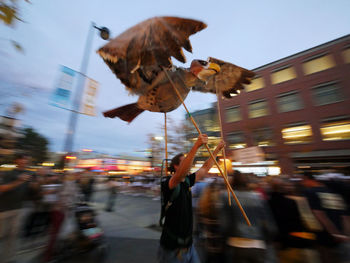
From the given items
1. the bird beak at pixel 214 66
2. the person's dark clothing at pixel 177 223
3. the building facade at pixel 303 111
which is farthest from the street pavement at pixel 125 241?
the building facade at pixel 303 111

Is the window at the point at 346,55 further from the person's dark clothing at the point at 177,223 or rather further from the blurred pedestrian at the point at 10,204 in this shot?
the blurred pedestrian at the point at 10,204

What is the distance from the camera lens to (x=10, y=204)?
3260mm

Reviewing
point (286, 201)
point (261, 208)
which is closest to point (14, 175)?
point (261, 208)

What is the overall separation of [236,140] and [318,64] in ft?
37.5

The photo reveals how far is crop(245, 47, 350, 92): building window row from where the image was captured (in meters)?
16.8

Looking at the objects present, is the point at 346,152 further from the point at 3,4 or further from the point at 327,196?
the point at 3,4

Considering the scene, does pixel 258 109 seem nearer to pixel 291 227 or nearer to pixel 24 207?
pixel 291 227

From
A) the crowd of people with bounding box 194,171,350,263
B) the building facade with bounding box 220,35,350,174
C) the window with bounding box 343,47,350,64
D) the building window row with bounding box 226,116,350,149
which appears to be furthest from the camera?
the window with bounding box 343,47,350,64

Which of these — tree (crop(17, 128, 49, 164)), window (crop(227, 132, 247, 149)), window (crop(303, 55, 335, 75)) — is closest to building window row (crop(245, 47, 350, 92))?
window (crop(303, 55, 335, 75))

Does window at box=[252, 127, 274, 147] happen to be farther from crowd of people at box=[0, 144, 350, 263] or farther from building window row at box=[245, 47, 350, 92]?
crowd of people at box=[0, 144, 350, 263]

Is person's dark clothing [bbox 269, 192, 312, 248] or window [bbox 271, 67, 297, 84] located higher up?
window [bbox 271, 67, 297, 84]

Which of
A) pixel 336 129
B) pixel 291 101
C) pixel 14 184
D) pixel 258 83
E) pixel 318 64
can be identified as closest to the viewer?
pixel 14 184

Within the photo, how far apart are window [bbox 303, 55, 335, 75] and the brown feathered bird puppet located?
20797 mm

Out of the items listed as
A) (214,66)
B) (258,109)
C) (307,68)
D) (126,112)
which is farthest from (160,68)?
(307,68)
